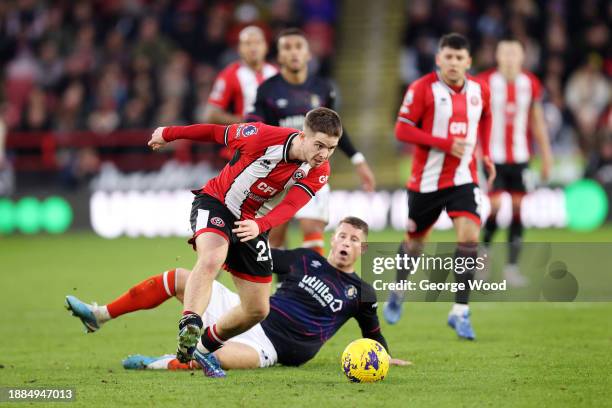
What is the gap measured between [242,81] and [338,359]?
151 inches

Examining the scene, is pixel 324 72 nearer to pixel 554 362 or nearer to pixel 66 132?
pixel 66 132

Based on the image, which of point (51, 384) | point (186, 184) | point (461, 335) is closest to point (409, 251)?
point (461, 335)

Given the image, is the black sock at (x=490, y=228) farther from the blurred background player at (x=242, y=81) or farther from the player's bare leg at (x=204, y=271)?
the player's bare leg at (x=204, y=271)

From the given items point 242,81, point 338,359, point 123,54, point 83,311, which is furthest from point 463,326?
point 123,54

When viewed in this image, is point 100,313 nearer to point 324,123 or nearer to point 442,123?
point 324,123

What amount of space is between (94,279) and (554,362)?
6708 millimetres

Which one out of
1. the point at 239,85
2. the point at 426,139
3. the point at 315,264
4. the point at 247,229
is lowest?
the point at 315,264

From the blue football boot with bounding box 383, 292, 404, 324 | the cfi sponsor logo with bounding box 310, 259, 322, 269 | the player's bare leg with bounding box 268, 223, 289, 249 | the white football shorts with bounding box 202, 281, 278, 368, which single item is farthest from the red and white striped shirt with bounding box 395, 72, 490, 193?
the white football shorts with bounding box 202, 281, 278, 368

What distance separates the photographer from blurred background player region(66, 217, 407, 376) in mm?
7152

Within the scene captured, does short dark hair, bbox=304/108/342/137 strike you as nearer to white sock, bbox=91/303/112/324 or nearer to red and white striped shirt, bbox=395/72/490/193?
white sock, bbox=91/303/112/324

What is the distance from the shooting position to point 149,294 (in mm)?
7242

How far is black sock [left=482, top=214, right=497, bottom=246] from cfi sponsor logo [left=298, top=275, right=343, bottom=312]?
444 cm

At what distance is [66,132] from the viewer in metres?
20.1

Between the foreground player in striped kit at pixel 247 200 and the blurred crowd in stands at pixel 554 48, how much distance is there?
12420 mm
